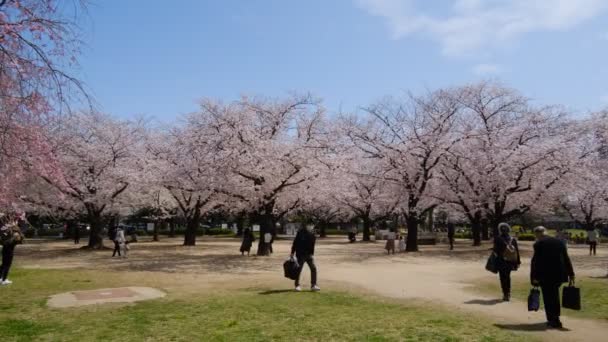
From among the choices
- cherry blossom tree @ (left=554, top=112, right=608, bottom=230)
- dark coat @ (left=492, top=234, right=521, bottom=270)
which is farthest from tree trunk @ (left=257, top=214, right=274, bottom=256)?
cherry blossom tree @ (left=554, top=112, right=608, bottom=230)

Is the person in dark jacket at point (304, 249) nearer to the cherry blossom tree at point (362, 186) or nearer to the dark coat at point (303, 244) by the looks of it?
the dark coat at point (303, 244)

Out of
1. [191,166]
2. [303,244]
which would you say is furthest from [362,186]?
[303,244]

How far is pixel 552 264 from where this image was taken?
24.6 feet

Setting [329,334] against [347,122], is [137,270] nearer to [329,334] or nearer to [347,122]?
[329,334]

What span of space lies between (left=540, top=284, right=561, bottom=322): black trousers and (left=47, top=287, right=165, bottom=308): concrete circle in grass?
6.76m

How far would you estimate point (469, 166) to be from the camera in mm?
25375

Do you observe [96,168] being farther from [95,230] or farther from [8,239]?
[8,239]

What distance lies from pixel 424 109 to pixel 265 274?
15.6 metres

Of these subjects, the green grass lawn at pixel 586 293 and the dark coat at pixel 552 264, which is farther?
the green grass lawn at pixel 586 293

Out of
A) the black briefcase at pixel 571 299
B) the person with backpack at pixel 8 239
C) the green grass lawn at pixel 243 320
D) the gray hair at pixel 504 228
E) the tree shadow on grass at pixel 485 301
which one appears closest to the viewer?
the green grass lawn at pixel 243 320

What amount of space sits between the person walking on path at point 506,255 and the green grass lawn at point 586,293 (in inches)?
24.4

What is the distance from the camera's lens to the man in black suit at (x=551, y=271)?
7293 mm

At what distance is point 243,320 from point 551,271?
15.0 feet

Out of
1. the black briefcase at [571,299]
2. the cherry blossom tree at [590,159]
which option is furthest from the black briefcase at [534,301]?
the cherry blossom tree at [590,159]
